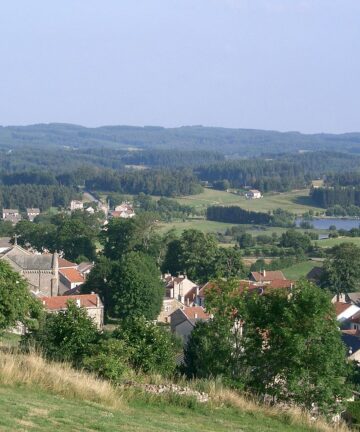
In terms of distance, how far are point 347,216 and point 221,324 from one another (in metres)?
121

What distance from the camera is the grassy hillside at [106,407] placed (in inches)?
535

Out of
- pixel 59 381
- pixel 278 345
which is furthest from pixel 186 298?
pixel 59 381

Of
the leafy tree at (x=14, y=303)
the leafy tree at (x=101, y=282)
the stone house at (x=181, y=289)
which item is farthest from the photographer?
the stone house at (x=181, y=289)

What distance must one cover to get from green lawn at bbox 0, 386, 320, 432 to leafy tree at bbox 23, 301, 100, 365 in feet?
14.5

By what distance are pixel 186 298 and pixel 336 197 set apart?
318 ft

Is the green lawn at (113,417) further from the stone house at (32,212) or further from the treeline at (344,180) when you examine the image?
the treeline at (344,180)

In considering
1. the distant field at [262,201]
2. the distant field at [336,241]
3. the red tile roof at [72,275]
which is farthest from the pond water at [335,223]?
the red tile roof at [72,275]

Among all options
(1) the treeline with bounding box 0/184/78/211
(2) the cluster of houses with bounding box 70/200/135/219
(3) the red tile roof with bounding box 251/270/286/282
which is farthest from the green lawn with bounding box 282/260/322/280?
(1) the treeline with bounding box 0/184/78/211

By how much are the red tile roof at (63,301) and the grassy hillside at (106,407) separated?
25144mm

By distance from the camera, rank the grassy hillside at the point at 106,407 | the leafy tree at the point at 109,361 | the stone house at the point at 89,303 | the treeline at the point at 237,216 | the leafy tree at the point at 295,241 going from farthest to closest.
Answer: the treeline at the point at 237,216, the leafy tree at the point at 295,241, the stone house at the point at 89,303, the leafy tree at the point at 109,361, the grassy hillside at the point at 106,407

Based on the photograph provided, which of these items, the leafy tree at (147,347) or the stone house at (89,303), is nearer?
the leafy tree at (147,347)

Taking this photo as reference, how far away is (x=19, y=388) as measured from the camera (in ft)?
51.0

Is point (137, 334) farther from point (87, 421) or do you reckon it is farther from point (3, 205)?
point (3, 205)

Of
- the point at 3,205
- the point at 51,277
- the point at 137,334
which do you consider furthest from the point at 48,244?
Answer: the point at 3,205
